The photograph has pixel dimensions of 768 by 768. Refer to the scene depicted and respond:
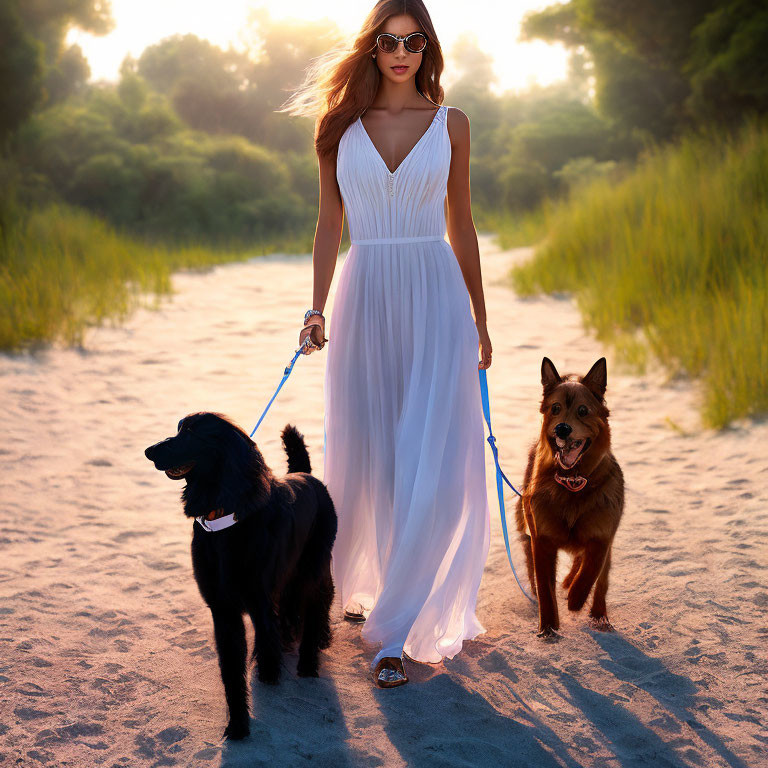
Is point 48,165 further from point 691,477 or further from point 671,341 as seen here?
point 691,477

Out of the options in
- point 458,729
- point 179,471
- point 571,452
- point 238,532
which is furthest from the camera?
point 571,452

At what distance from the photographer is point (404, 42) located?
3.35m

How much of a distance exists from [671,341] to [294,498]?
254 inches

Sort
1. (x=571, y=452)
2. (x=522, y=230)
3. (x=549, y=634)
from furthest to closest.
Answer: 1. (x=522, y=230)
2. (x=549, y=634)
3. (x=571, y=452)

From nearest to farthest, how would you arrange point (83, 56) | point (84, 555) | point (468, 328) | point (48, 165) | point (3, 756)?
1. point (3, 756)
2. point (468, 328)
3. point (84, 555)
4. point (48, 165)
5. point (83, 56)

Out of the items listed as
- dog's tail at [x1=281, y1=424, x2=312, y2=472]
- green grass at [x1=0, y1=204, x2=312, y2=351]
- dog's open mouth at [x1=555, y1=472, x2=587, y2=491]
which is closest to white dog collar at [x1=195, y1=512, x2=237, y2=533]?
dog's tail at [x1=281, y1=424, x2=312, y2=472]

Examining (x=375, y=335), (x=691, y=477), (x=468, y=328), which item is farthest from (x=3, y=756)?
(x=691, y=477)

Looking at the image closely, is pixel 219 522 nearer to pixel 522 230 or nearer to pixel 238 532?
pixel 238 532

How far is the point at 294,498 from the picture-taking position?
3.13 meters

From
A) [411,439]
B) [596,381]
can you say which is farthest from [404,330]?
[596,381]

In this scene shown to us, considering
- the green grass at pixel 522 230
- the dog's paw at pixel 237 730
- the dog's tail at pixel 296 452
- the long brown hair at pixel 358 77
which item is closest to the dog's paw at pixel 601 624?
the dog's tail at pixel 296 452

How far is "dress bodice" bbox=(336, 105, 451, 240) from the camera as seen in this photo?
11.1 feet

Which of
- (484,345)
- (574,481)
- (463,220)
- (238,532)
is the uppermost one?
(463,220)

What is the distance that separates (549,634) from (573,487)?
0.72m
